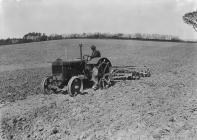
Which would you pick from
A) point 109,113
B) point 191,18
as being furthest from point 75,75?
point 191,18

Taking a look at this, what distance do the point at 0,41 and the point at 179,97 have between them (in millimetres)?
47448

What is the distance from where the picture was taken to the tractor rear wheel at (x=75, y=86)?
1140cm

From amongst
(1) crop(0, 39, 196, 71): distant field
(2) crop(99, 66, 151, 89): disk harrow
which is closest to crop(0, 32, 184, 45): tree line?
(1) crop(0, 39, 196, 71): distant field

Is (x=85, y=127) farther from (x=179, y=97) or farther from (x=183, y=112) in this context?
(x=179, y=97)

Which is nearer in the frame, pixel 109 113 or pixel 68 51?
pixel 109 113

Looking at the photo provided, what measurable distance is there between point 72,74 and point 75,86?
2.23 feet

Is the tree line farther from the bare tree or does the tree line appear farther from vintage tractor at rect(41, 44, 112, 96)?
vintage tractor at rect(41, 44, 112, 96)

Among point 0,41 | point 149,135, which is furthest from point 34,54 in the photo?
point 149,135

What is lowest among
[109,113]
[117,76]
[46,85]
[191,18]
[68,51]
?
[109,113]

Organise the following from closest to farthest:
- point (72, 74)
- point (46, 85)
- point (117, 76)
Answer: point (72, 74) → point (46, 85) → point (117, 76)

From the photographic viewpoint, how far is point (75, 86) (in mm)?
11875

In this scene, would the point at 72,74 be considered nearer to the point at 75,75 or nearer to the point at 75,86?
the point at 75,75

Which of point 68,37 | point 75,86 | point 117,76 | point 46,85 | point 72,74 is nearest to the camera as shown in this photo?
point 75,86

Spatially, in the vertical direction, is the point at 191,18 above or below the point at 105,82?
above
